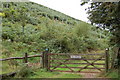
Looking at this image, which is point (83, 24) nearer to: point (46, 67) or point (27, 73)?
point (46, 67)

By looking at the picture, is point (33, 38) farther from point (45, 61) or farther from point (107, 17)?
point (107, 17)

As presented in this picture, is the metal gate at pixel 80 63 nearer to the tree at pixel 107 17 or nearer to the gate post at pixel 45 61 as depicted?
the gate post at pixel 45 61

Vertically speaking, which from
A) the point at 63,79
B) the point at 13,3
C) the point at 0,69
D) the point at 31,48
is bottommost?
the point at 63,79

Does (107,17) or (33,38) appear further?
(33,38)

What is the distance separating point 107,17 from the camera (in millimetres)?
4598

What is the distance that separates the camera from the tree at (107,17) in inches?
168

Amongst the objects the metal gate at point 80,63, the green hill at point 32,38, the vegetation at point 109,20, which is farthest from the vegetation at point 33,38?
the vegetation at point 109,20

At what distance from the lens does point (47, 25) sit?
11422 mm

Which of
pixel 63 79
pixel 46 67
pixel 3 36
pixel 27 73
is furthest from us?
pixel 3 36

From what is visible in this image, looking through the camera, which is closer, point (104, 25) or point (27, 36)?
point (104, 25)

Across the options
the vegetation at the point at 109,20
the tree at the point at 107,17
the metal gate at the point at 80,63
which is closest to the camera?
the tree at the point at 107,17

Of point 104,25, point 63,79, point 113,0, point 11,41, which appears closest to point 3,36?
point 11,41

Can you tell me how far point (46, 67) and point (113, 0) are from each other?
14.6ft

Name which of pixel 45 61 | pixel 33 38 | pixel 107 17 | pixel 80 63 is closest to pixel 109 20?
pixel 107 17
